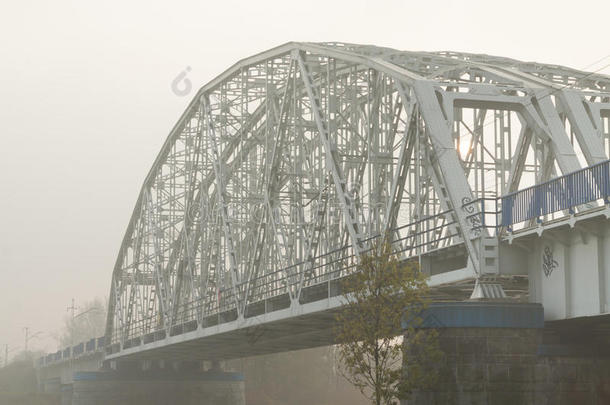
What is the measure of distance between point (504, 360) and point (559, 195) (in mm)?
5279

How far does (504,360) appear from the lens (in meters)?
33.5

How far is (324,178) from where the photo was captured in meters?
55.5

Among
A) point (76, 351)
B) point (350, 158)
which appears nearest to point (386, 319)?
point (350, 158)

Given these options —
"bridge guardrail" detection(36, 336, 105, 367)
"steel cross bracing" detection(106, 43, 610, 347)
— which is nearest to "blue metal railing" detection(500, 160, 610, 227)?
"steel cross bracing" detection(106, 43, 610, 347)

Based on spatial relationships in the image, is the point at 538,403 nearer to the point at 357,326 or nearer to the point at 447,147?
the point at 357,326

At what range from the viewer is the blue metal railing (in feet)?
107

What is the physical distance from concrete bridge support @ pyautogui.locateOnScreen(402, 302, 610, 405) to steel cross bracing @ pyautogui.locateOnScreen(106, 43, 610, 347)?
80.7 inches

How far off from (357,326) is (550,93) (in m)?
11.9

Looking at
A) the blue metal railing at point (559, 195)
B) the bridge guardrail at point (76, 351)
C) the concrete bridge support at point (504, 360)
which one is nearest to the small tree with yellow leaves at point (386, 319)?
the concrete bridge support at point (504, 360)

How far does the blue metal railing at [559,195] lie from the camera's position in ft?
107

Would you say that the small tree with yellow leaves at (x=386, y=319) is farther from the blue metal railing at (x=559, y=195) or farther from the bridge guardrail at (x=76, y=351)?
the bridge guardrail at (x=76, y=351)

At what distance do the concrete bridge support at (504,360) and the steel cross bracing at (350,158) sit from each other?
2.05 metres

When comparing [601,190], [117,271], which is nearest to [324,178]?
[601,190]

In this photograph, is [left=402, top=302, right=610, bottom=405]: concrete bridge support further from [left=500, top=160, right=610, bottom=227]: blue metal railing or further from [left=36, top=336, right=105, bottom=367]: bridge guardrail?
[left=36, top=336, right=105, bottom=367]: bridge guardrail
